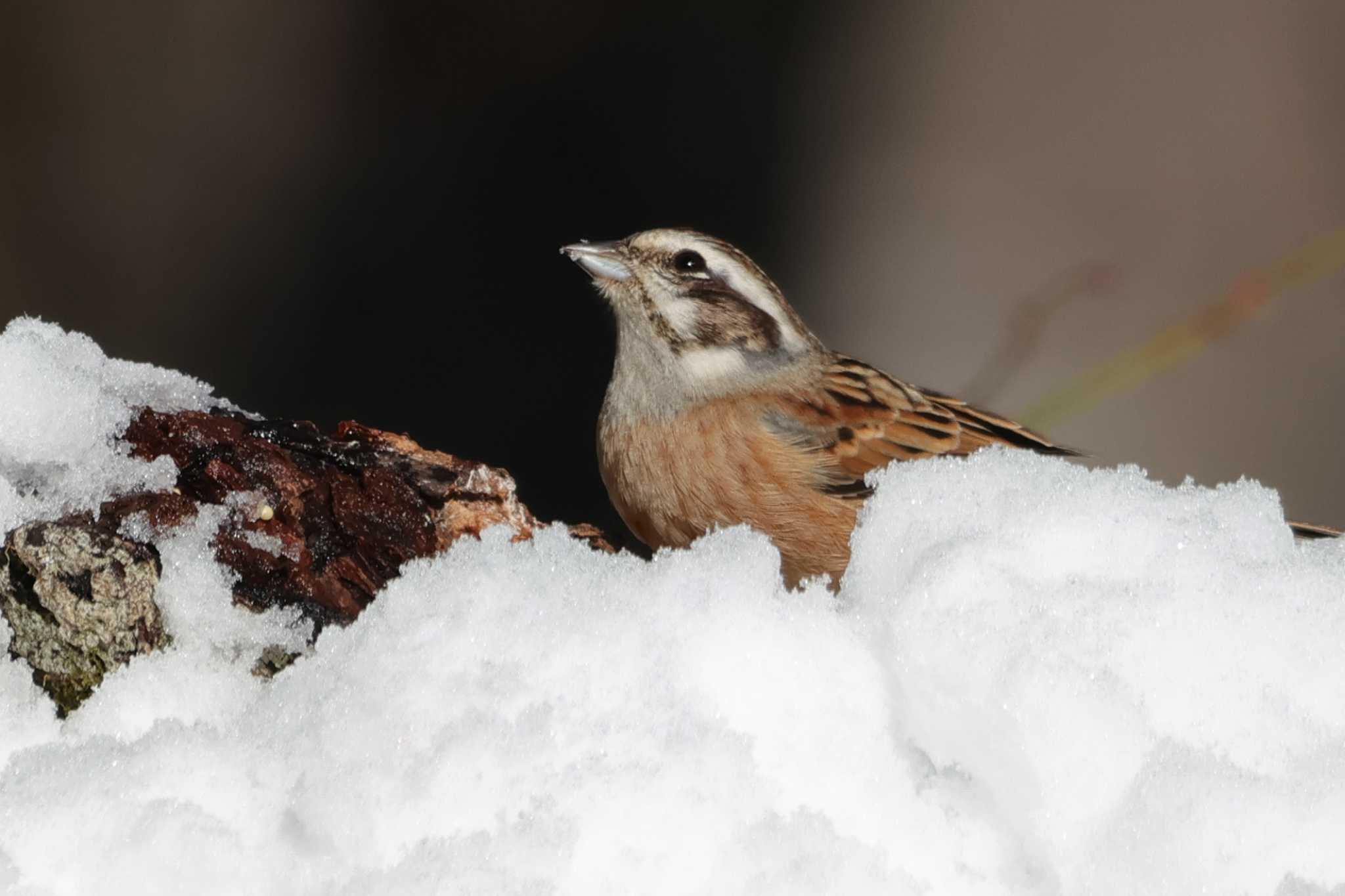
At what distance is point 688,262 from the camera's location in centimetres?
394

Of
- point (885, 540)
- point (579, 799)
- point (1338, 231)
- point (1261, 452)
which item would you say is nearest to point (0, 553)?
point (579, 799)

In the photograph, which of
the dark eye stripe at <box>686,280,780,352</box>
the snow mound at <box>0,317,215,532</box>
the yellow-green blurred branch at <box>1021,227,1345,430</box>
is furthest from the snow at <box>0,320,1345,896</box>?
the yellow-green blurred branch at <box>1021,227,1345,430</box>

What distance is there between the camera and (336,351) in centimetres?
698

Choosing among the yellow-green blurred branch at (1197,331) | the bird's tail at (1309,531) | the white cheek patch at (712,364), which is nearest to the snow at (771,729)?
the bird's tail at (1309,531)

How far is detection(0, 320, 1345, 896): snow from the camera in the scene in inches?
63.0

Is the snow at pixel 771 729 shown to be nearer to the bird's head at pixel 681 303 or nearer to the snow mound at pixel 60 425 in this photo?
the snow mound at pixel 60 425

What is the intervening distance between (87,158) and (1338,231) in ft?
18.7

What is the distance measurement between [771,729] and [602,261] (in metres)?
2.37

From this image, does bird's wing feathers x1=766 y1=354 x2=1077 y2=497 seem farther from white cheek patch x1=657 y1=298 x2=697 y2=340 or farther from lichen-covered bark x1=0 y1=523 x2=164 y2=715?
lichen-covered bark x1=0 y1=523 x2=164 y2=715

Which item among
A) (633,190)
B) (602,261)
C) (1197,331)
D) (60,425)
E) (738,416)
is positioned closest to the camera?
(60,425)

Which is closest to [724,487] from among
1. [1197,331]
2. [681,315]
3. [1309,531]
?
[681,315]

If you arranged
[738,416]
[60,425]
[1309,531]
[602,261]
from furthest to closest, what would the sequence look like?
[602,261] < [738,416] < [1309,531] < [60,425]

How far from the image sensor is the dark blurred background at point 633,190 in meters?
6.62

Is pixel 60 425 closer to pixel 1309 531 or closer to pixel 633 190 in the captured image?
pixel 1309 531
